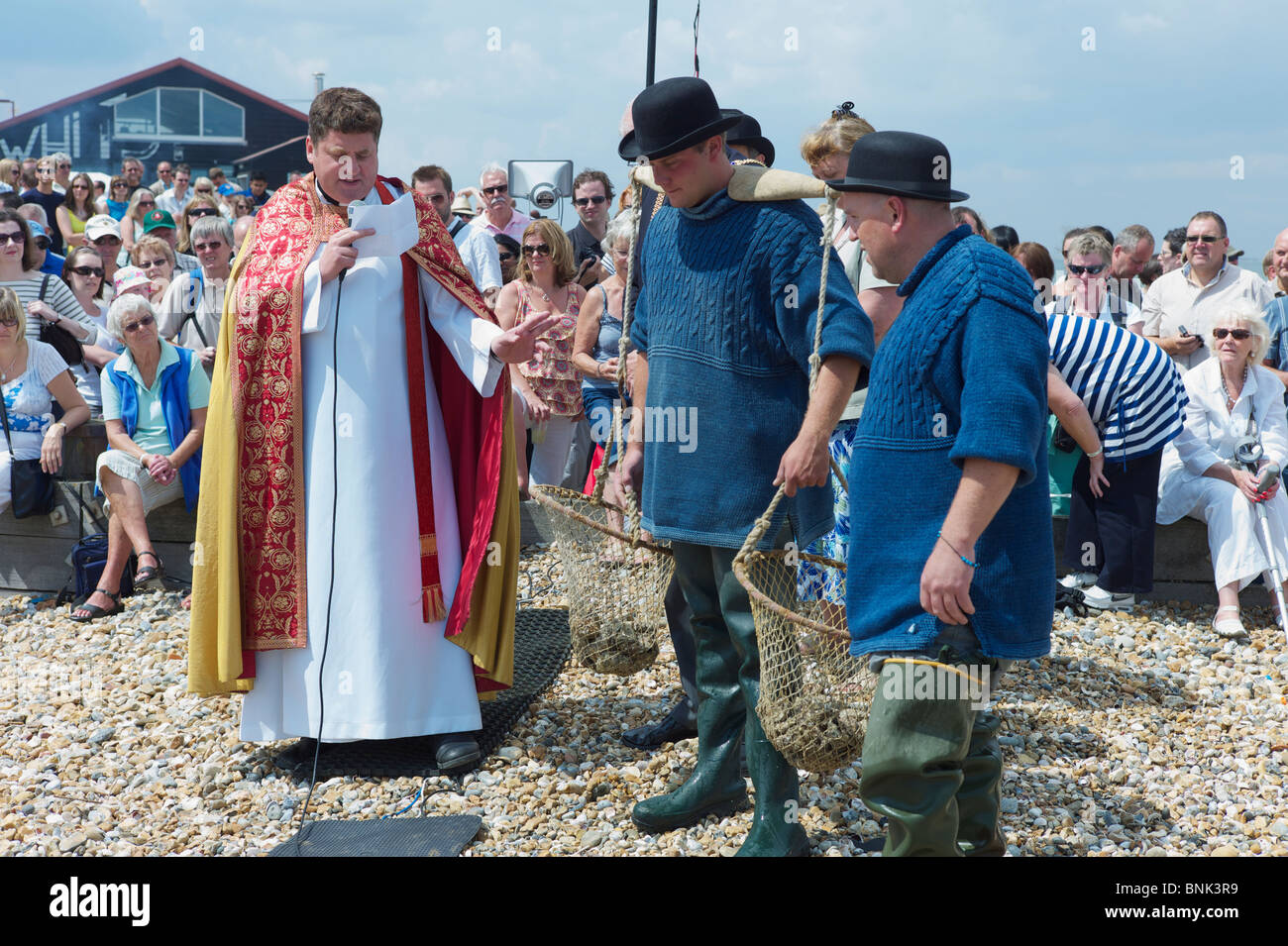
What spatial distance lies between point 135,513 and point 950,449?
546 cm

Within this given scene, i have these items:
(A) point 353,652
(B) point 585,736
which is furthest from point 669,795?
(A) point 353,652

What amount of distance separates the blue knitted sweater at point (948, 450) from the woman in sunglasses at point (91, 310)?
6545mm

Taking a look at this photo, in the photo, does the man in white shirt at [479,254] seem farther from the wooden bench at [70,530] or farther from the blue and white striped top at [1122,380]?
the blue and white striped top at [1122,380]

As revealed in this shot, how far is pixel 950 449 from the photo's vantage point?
2.54 m

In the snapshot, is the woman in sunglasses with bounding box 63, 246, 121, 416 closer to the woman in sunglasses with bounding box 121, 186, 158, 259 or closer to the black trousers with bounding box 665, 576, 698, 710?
the woman in sunglasses with bounding box 121, 186, 158, 259

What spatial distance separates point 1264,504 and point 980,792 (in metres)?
4.26

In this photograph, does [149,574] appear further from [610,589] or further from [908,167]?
[908,167]

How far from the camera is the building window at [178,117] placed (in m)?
24.6

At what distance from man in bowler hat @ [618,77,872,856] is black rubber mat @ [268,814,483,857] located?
3.20 ft

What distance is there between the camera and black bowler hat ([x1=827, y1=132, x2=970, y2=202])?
2580 mm

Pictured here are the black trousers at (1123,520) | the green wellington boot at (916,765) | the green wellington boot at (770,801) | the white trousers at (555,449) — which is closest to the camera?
the green wellington boot at (916,765)

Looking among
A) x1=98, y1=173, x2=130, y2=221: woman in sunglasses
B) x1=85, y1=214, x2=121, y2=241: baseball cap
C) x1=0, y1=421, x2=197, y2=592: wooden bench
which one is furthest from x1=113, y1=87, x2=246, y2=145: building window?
x1=0, y1=421, x2=197, y2=592: wooden bench

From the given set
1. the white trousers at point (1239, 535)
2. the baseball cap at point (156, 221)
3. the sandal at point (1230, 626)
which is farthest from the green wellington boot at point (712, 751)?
the baseball cap at point (156, 221)

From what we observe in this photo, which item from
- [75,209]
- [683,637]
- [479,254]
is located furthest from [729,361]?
[75,209]
